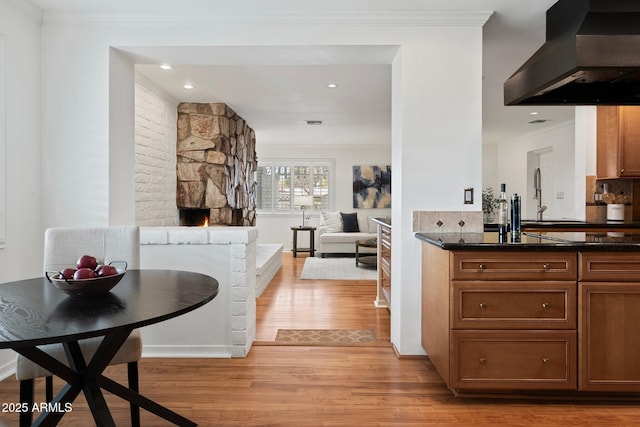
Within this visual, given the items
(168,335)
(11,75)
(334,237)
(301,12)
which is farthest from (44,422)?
(334,237)

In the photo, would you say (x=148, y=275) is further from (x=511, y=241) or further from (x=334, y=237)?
(x=334, y=237)

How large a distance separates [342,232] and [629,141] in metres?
5.12

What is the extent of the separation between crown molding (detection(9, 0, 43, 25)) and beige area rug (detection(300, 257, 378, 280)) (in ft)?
13.9

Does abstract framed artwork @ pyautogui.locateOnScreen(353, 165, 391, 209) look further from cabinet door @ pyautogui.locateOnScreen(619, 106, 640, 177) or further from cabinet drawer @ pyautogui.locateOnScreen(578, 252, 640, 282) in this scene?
cabinet drawer @ pyautogui.locateOnScreen(578, 252, 640, 282)

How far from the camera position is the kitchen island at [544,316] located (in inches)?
82.7

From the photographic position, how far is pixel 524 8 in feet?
8.70

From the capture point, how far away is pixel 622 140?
4000 millimetres

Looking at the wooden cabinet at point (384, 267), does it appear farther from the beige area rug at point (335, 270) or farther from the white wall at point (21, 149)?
the white wall at point (21, 149)

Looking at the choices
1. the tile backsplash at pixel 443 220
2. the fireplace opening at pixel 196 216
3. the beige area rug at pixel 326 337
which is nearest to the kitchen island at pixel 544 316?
the tile backsplash at pixel 443 220

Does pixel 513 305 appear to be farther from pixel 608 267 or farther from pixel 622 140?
pixel 622 140

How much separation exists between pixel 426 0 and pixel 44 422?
290 centimetres

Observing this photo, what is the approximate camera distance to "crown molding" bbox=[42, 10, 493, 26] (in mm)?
2691

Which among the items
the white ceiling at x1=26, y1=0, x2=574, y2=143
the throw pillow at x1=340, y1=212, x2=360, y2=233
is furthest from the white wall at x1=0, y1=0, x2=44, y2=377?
the throw pillow at x1=340, y1=212, x2=360, y2=233

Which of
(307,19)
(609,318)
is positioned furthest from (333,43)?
(609,318)
